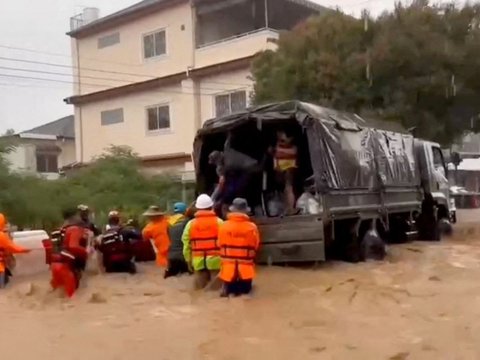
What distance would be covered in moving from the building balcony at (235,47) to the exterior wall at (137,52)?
1.98 ft

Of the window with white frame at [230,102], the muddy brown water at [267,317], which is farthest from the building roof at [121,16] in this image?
the muddy brown water at [267,317]

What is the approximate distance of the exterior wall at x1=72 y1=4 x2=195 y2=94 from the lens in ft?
88.3

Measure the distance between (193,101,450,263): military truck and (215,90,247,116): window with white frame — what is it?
447 inches

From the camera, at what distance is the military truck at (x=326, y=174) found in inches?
423

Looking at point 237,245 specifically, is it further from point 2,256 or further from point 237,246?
point 2,256

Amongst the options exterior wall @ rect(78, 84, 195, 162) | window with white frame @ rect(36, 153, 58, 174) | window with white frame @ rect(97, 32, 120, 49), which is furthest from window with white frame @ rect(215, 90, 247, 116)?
window with white frame @ rect(36, 153, 58, 174)

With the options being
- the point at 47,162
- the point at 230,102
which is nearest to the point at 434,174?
the point at 230,102

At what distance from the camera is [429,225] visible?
51.5 ft

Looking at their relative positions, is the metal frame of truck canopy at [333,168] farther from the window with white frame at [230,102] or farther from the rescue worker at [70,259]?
the window with white frame at [230,102]

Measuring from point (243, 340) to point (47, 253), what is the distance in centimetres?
587

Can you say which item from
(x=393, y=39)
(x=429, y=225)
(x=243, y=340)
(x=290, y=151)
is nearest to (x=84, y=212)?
(x=290, y=151)

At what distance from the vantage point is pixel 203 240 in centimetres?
956

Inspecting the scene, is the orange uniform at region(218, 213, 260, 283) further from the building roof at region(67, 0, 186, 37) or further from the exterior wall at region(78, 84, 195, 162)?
the building roof at region(67, 0, 186, 37)

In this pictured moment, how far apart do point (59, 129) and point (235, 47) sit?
15.0m
